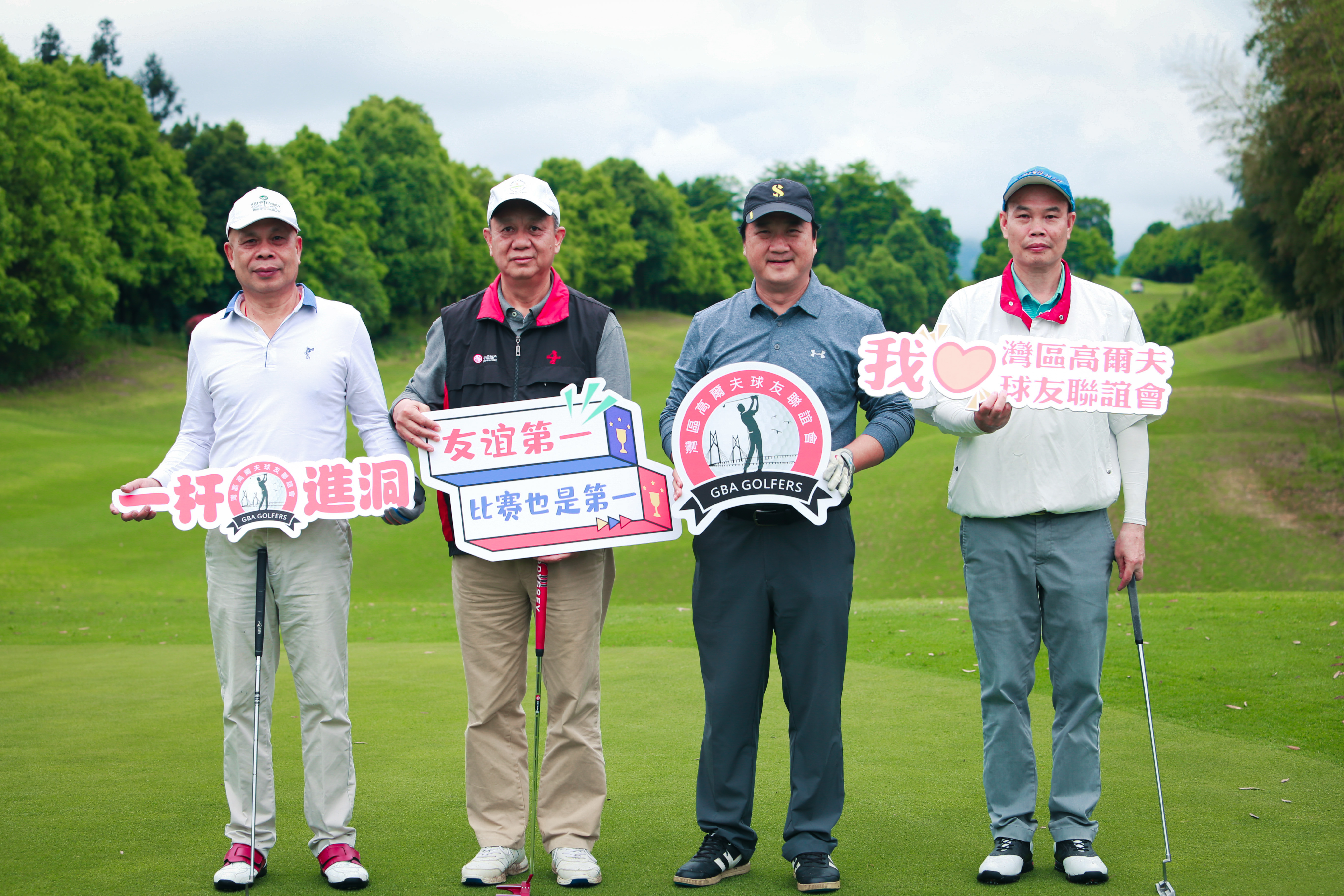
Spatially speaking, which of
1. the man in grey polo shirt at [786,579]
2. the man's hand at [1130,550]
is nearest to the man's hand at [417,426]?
the man in grey polo shirt at [786,579]

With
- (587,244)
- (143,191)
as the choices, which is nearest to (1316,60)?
(143,191)

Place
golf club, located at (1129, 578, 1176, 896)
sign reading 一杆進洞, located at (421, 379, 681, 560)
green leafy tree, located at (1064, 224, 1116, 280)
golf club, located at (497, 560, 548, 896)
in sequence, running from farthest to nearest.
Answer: green leafy tree, located at (1064, 224, 1116, 280), sign reading 一杆進洞, located at (421, 379, 681, 560), golf club, located at (497, 560, 548, 896), golf club, located at (1129, 578, 1176, 896)

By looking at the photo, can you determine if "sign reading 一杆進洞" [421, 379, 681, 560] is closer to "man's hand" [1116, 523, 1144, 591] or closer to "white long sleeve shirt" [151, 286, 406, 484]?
"white long sleeve shirt" [151, 286, 406, 484]

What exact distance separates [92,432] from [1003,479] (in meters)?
27.3

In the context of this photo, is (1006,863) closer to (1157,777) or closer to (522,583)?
(1157,777)

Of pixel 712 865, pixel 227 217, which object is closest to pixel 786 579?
pixel 712 865

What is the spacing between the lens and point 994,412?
353 centimetres

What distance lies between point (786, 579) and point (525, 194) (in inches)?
62.5

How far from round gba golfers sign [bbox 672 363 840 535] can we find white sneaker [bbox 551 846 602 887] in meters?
1.14

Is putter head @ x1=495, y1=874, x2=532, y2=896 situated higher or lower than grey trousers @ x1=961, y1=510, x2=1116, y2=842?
lower

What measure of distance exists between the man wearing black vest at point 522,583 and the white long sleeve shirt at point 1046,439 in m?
1.20

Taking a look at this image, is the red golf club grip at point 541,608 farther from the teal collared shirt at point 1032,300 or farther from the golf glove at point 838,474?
the teal collared shirt at point 1032,300

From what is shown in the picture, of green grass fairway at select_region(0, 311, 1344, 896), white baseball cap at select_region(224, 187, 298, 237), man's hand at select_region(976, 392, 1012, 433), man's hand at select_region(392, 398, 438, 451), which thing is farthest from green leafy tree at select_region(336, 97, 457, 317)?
man's hand at select_region(976, 392, 1012, 433)

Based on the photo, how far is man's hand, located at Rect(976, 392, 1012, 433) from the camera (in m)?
3.52
